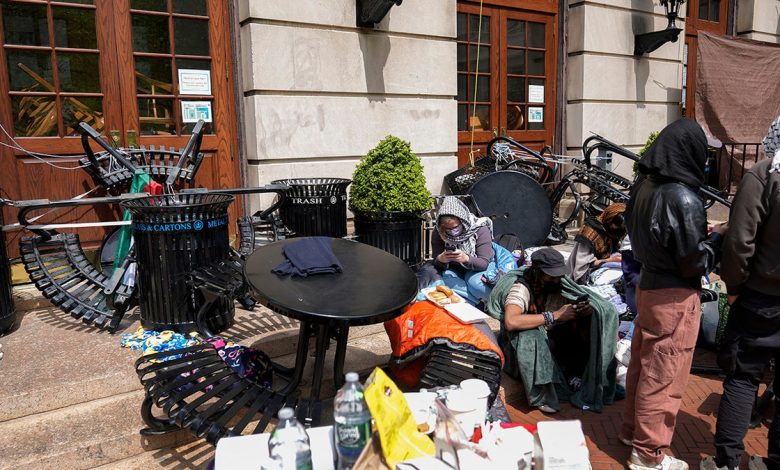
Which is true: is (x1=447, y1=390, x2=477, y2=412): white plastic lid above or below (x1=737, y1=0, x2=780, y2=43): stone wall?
below

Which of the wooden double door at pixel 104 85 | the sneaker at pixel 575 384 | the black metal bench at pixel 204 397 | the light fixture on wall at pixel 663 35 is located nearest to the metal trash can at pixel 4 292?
the wooden double door at pixel 104 85

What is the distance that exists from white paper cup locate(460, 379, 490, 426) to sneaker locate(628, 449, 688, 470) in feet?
5.09

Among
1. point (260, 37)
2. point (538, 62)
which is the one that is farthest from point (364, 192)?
point (538, 62)

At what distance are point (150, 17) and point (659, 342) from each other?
19.3 feet

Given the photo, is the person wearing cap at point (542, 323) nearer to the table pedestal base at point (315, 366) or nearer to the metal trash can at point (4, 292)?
the table pedestal base at point (315, 366)

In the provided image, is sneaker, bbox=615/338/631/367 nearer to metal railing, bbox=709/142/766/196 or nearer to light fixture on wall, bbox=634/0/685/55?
light fixture on wall, bbox=634/0/685/55

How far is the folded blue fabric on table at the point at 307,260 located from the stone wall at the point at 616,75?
737 cm

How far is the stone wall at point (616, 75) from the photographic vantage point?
919 cm

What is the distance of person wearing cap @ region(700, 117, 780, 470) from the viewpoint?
9.75ft

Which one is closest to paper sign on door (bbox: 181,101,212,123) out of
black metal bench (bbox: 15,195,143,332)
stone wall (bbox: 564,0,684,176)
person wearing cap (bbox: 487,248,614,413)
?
black metal bench (bbox: 15,195,143,332)

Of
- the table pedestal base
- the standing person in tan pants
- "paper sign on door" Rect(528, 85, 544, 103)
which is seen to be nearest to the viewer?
the table pedestal base

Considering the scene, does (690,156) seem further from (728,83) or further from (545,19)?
(728,83)

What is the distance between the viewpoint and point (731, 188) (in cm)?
1072

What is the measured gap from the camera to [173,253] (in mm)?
3877
